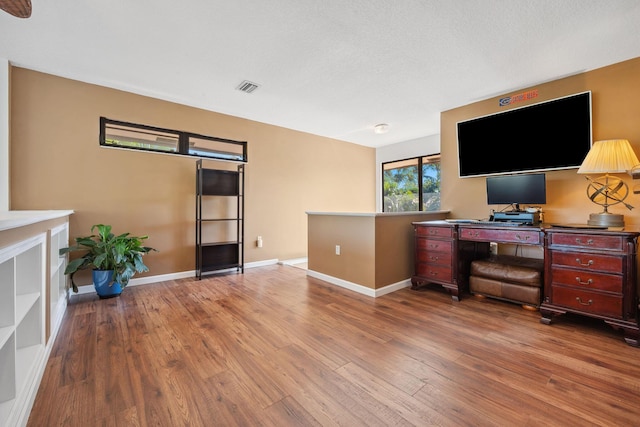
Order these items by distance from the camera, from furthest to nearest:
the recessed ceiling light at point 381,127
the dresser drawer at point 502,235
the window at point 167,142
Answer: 1. the recessed ceiling light at point 381,127
2. the window at point 167,142
3. the dresser drawer at point 502,235

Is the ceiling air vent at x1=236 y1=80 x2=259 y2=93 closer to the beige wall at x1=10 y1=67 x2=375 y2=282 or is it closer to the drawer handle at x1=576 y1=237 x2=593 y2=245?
the beige wall at x1=10 y1=67 x2=375 y2=282

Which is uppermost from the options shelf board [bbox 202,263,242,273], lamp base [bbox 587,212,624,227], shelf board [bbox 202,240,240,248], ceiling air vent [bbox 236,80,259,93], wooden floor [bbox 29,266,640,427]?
ceiling air vent [bbox 236,80,259,93]

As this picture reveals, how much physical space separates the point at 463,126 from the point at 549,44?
1.33 m

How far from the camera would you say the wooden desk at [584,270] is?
6.64ft

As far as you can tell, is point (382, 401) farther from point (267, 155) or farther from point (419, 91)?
point (267, 155)

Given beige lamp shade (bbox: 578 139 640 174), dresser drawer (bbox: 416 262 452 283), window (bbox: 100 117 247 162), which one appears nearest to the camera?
beige lamp shade (bbox: 578 139 640 174)

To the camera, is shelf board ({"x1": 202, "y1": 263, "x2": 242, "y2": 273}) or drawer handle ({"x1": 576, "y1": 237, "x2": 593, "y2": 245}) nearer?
drawer handle ({"x1": 576, "y1": 237, "x2": 593, "y2": 245})

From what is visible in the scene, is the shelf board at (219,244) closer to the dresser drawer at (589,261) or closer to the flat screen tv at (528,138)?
the flat screen tv at (528,138)

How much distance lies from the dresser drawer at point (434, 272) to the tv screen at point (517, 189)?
96cm

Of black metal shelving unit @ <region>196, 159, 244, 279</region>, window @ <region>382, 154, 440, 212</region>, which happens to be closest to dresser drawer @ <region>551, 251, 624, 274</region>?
window @ <region>382, 154, 440, 212</region>

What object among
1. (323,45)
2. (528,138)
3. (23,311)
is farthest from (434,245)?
(23,311)

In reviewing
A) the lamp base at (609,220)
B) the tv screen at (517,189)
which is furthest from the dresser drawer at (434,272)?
the lamp base at (609,220)

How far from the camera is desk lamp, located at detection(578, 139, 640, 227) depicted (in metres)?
2.34

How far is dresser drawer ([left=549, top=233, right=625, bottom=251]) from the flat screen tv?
1.02 meters
